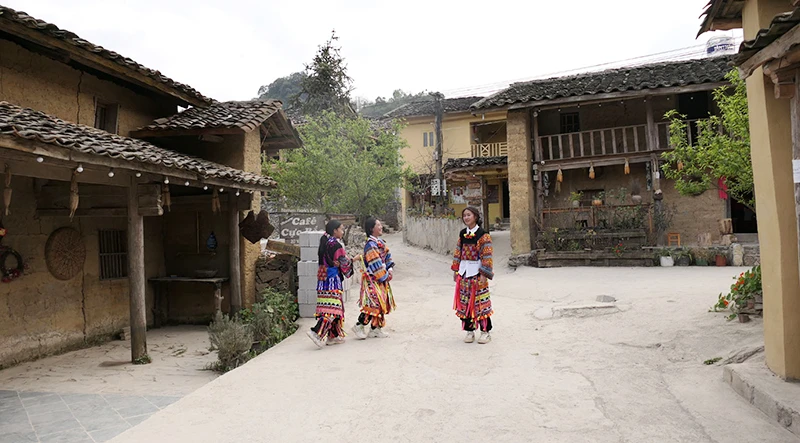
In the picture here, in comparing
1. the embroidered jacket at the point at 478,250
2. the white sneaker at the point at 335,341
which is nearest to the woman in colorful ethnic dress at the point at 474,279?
the embroidered jacket at the point at 478,250

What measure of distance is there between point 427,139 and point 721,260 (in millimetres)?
17032

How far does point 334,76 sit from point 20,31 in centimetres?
2234

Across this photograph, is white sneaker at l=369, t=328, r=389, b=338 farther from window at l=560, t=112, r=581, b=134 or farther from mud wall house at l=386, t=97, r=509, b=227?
mud wall house at l=386, t=97, r=509, b=227

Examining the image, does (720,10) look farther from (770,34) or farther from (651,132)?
(651,132)

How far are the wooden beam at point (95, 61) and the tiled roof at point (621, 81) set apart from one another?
986 centimetres

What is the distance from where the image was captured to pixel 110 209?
27.0 ft

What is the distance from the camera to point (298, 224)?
48.9ft

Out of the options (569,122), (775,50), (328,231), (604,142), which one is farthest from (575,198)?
(775,50)

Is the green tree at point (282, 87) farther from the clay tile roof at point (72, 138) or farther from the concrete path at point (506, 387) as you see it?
the concrete path at point (506, 387)

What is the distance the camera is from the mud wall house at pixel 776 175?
4035 millimetres

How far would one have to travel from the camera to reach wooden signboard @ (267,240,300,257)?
9883 mm

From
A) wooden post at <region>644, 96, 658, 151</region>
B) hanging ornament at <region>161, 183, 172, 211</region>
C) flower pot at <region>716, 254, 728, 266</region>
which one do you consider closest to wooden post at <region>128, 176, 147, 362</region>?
hanging ornament at <region>161, 183, 172, 211</region>

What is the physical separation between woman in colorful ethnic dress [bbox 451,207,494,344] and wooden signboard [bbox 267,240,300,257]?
406 cm

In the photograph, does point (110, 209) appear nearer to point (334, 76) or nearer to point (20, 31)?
point (20, 31)
